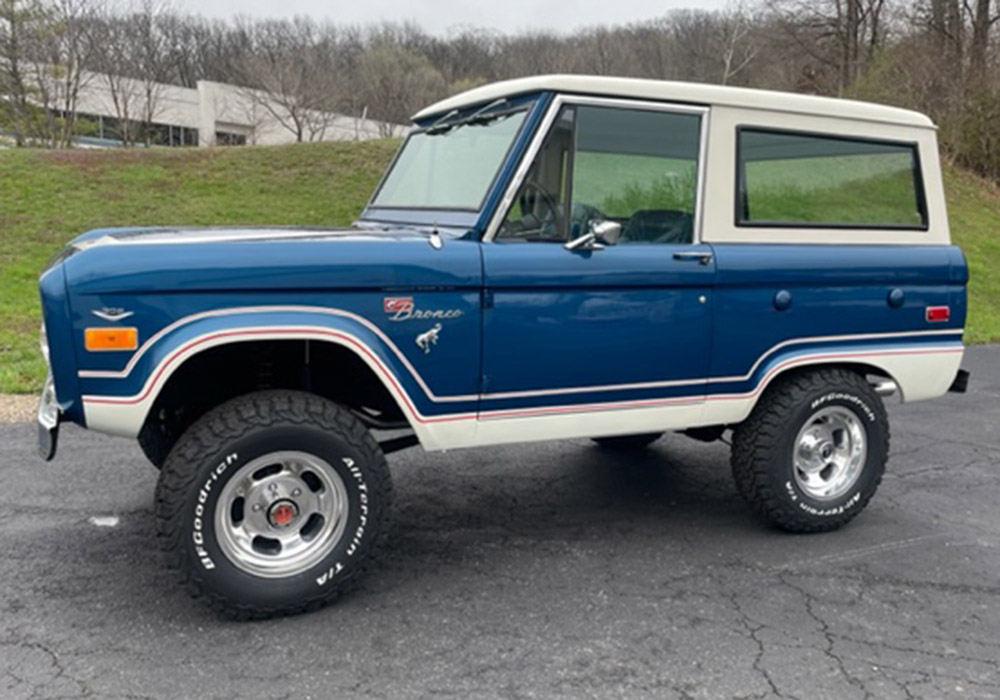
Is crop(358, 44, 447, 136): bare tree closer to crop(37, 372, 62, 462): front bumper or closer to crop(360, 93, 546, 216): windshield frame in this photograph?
crop(360, 93, 546, 216): windshield frame

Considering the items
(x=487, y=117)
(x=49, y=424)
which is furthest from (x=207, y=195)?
(x=49, y=424)

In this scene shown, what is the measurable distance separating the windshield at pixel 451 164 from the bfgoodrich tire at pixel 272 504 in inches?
47.0

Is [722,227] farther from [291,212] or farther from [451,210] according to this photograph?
[291,212]

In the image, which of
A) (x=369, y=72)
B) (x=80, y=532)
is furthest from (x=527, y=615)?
(x=369, y=72)

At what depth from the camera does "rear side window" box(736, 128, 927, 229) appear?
404 cm

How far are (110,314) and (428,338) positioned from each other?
115cm

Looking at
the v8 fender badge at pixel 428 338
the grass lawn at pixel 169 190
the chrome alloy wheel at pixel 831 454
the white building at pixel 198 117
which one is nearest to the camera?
the v8 fender badge at pixel 428 338

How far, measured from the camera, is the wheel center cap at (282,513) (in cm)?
328

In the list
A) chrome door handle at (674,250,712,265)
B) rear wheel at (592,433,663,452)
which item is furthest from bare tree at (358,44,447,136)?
chrome door handle at (674,250,712,265)

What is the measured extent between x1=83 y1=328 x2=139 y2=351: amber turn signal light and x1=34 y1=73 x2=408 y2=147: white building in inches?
996

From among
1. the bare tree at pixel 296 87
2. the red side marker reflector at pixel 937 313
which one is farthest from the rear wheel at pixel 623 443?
the bare tree at pixel 296 87

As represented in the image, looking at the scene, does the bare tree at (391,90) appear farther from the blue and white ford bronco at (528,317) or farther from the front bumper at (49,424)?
the front bumper at (49,424)

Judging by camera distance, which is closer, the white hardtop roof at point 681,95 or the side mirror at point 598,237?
the side mirror at point 598,237

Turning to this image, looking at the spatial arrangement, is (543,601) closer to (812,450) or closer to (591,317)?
(591,317)
